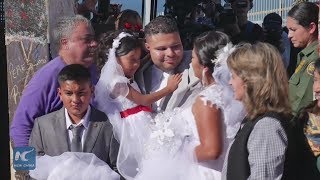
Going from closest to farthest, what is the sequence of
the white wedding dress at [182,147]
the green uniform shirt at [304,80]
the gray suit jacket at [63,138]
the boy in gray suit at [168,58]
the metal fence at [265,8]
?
the white wedding dress at [182,147] < the gray suit jacket at [63,138] < the boy in gray suit at [168,58] < the green uniform shirt at [304,80] < the metal fence at [265,8]

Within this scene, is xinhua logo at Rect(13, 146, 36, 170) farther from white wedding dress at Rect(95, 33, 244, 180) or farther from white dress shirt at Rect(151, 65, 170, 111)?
white dress shirt at Rect(151, 65, 170, 111)

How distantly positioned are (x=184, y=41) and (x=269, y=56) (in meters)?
2.14

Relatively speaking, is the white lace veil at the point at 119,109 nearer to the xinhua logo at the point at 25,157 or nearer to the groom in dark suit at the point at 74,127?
the groom in dark suit at the point at 74,127

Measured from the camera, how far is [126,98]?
11.4 ft

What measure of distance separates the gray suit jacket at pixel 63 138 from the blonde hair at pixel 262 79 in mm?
1000

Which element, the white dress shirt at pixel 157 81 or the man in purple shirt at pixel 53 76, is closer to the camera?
the man in purple shirt at pixel 53 76

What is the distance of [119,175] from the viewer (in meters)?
3.34

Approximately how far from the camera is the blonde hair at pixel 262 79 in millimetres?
2668

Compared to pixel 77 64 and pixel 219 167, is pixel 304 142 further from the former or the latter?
pixel 77 64

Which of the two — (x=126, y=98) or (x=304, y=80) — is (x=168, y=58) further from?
(x=304, y=80)

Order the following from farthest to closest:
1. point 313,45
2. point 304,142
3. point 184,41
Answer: point 184,41 < point 313,45 < point 304,142

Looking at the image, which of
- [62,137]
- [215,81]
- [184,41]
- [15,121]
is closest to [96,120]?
[62,137]

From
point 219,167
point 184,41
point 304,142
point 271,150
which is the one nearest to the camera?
point 271,150

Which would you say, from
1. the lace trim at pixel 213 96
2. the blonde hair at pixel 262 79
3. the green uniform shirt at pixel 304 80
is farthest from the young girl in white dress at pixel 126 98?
the green uniform shirt at pixel 304 80
